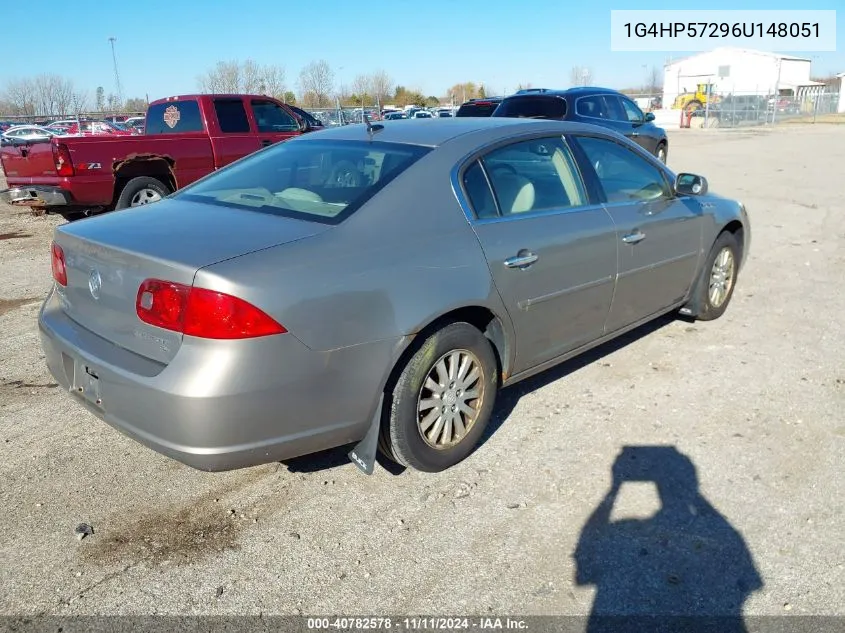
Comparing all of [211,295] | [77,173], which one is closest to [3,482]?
[211,295]

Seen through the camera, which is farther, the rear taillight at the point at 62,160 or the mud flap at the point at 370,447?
the rear taillight at the point at 62,160

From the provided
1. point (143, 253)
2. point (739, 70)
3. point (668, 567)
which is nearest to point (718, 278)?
point (668, 567)

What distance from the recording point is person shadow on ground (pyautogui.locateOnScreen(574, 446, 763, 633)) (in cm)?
247

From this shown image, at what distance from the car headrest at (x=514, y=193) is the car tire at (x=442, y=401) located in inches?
27.8

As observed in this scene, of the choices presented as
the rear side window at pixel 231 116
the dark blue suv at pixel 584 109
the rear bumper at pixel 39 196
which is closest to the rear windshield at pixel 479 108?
the dark blue suv at pixel 584 109

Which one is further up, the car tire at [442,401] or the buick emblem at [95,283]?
the buick emblem at [95,283]

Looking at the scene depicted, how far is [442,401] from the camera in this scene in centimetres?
329

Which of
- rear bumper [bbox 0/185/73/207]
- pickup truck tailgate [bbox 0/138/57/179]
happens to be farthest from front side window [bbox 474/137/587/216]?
pickup truck tailgate [bbox 0/138/57/179]

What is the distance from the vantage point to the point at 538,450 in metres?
3.61

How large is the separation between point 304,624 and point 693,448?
2150 mm

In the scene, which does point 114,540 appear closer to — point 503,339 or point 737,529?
point 503,339

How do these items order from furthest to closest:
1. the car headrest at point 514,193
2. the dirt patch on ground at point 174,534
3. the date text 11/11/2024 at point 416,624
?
1. the car headrest at point 514,193
2. the dirt patch on ground at point 174,534
3. the date text 11/11/2024 at point 416,624

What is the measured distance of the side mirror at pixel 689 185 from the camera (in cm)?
473

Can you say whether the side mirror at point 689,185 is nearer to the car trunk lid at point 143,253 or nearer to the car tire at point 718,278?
the car tire at point 718,278
